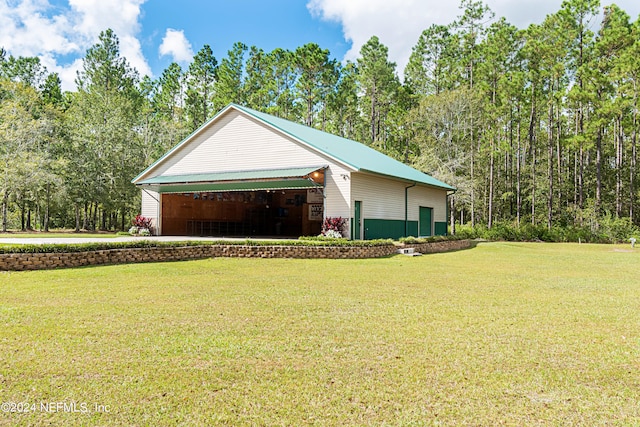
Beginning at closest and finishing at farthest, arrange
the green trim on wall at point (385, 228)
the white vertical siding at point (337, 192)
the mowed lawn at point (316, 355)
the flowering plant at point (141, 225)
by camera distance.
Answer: the mowed lawn at point (316, 355) → the white vertical siding at point (337, 192) → the green trim on wall at point (385, 228) → the flowering plant at point (141, 225)

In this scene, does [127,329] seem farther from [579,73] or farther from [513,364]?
[579,73]

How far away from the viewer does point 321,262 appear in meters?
12.8

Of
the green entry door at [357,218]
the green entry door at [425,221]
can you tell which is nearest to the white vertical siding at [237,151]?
the green entry door at [357,218]

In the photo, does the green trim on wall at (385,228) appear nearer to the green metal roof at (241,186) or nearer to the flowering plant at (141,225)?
the green metal roof at (241,186)

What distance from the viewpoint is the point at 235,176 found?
19.1 meters

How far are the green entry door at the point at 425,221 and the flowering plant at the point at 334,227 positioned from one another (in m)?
7.20

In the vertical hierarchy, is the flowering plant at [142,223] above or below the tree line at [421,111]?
below

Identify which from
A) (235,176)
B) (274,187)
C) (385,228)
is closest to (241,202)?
(235,176)

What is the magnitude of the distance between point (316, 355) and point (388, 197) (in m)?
15.7

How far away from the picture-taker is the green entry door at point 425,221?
73.9 feet

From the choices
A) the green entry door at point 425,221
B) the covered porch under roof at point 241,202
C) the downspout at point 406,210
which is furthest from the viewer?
the green entry door at point 425,221

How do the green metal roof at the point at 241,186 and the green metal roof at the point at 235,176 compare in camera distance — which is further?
the green metal roof at the point at 235,176

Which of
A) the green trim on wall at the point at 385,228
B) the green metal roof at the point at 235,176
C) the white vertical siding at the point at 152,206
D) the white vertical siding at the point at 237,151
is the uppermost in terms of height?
the white vertical siding at the point at 237,151

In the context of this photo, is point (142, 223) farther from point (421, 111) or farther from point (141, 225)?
point (421, 111)
